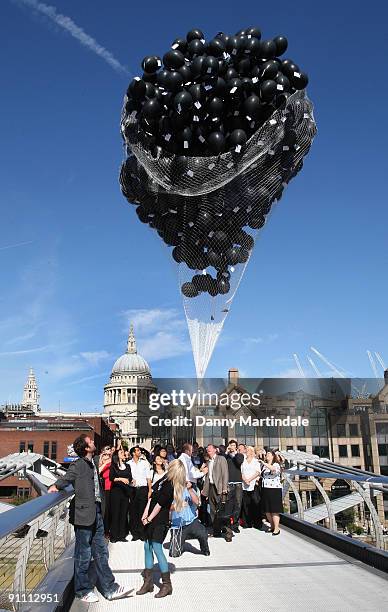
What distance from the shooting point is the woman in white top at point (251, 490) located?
10.4 metres

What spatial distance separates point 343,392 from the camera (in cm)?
7531

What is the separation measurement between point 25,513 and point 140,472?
5594 millimetres

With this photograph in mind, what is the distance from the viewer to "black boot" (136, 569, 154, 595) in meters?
5.85

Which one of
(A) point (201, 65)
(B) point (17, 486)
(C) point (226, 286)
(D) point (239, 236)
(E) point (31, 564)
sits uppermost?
(A) point (201, 65)

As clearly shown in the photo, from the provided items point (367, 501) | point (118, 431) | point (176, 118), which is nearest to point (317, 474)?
point (367, 501)

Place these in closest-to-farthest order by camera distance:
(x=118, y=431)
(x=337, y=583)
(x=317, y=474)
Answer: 1. (x=337, y=583)
2. (x=317, y=474)
3. (x=118, y=431)

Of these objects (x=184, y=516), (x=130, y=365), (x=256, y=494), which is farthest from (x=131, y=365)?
(x=184, y=516)

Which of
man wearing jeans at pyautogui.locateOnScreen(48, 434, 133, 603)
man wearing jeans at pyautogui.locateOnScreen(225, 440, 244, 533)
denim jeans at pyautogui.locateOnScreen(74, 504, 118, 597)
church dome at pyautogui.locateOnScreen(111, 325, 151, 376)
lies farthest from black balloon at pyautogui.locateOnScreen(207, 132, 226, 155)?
church dome at pyautogui.locateOnScreen(111, 325, 151, 376)

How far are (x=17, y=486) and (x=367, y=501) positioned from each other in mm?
68136

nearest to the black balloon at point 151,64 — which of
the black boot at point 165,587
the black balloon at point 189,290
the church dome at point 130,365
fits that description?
the black balloon at point 189,290

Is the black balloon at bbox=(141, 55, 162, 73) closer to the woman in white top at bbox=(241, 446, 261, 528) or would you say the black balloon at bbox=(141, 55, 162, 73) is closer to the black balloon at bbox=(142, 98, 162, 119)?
the black balloon at bbox=(142, 98, 162, 119)

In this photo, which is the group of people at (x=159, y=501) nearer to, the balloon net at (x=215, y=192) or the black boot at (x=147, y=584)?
the black boot at (x=147, y=584)

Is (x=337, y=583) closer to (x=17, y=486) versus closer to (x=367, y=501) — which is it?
(x=367, y=501)

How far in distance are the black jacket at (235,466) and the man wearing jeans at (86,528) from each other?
16.4ft
